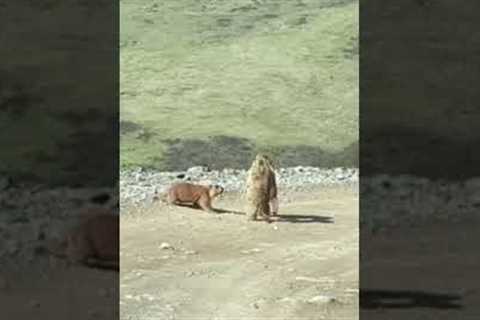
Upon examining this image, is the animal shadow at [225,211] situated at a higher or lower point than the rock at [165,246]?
higher

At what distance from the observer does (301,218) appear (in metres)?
11.1

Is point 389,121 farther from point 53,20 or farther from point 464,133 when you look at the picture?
point 53,20

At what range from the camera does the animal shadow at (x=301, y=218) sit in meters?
10.9

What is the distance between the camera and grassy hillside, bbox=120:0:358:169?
15.8 meters

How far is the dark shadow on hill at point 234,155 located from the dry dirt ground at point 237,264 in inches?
125

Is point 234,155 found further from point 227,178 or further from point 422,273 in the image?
point 422,273

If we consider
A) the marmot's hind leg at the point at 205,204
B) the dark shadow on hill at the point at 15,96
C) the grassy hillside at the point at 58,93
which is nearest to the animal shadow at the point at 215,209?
the marmot's hind leg at the point at 205,204

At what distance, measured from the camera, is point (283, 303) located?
7617mm

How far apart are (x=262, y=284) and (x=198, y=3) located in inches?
445

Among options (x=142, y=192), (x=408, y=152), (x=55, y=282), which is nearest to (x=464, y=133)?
(x=408, y=152)

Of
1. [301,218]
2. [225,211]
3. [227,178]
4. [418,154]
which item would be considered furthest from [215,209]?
[418,154]

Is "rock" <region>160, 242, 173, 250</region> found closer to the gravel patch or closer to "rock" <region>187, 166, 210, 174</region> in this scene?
the gravel patch

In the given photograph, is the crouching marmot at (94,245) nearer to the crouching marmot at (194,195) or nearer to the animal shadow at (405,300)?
the animal shadow at (405,300)

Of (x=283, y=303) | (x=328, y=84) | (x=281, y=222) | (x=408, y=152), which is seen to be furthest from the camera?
(x=328, y=84)
